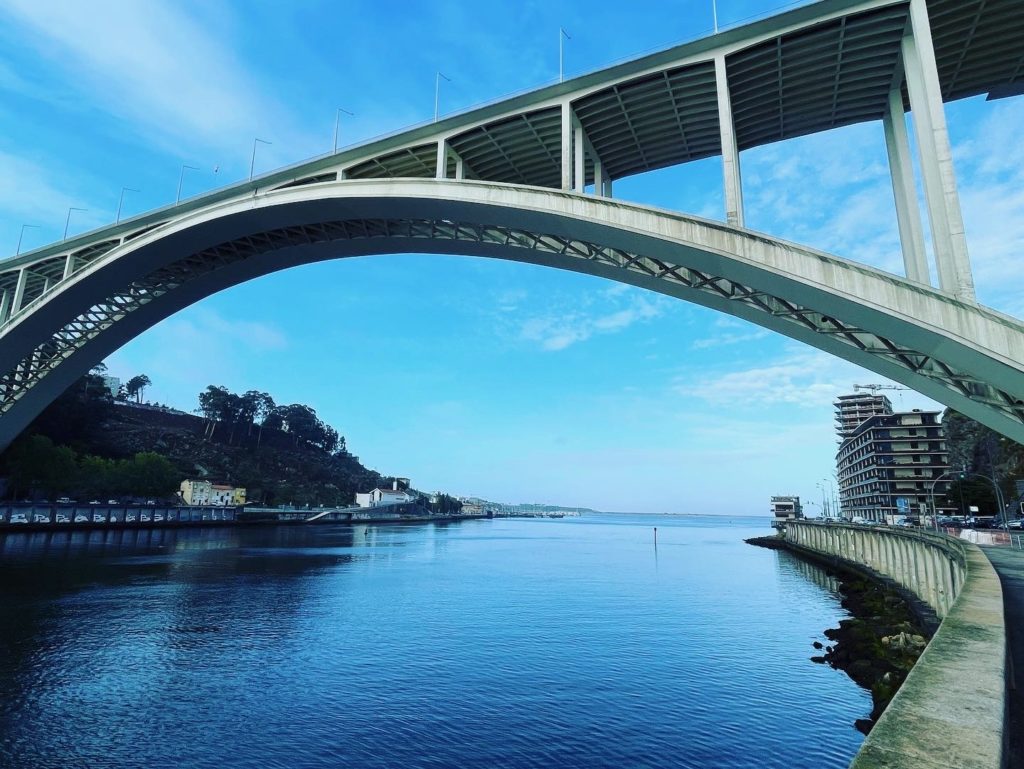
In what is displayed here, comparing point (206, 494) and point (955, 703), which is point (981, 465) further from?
point (206, 494)

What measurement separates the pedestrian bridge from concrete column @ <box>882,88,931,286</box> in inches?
2.4

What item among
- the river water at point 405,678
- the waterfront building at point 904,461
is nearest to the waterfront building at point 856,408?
the waterfront building at point 904,461

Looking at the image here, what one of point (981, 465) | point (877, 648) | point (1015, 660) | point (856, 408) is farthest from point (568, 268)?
point (856, 408)

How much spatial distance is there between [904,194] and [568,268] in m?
11.5

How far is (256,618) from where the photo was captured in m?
24.9

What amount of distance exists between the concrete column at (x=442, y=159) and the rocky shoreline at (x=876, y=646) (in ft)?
66.1

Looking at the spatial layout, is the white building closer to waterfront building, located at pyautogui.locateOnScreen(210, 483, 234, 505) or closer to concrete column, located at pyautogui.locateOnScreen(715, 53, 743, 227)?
waterfront building, located at pyautogui.locateOnScreen(210, 483, 234, 505)

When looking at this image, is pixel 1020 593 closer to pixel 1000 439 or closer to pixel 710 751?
pixel 710 751

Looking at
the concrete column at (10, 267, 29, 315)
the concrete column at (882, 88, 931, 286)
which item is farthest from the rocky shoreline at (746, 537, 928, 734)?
the concrete column at (10, 267, 29, 315)

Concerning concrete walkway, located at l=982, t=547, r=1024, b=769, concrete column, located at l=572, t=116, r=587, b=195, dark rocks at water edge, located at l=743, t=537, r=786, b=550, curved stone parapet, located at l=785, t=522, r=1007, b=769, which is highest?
concrete column, located at l=572, t=116, r=587, b=195

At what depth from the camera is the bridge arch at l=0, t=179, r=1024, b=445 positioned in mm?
14055

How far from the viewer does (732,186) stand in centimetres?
1691

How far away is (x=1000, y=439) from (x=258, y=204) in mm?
110110

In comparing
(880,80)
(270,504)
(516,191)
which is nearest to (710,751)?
(516,191)
